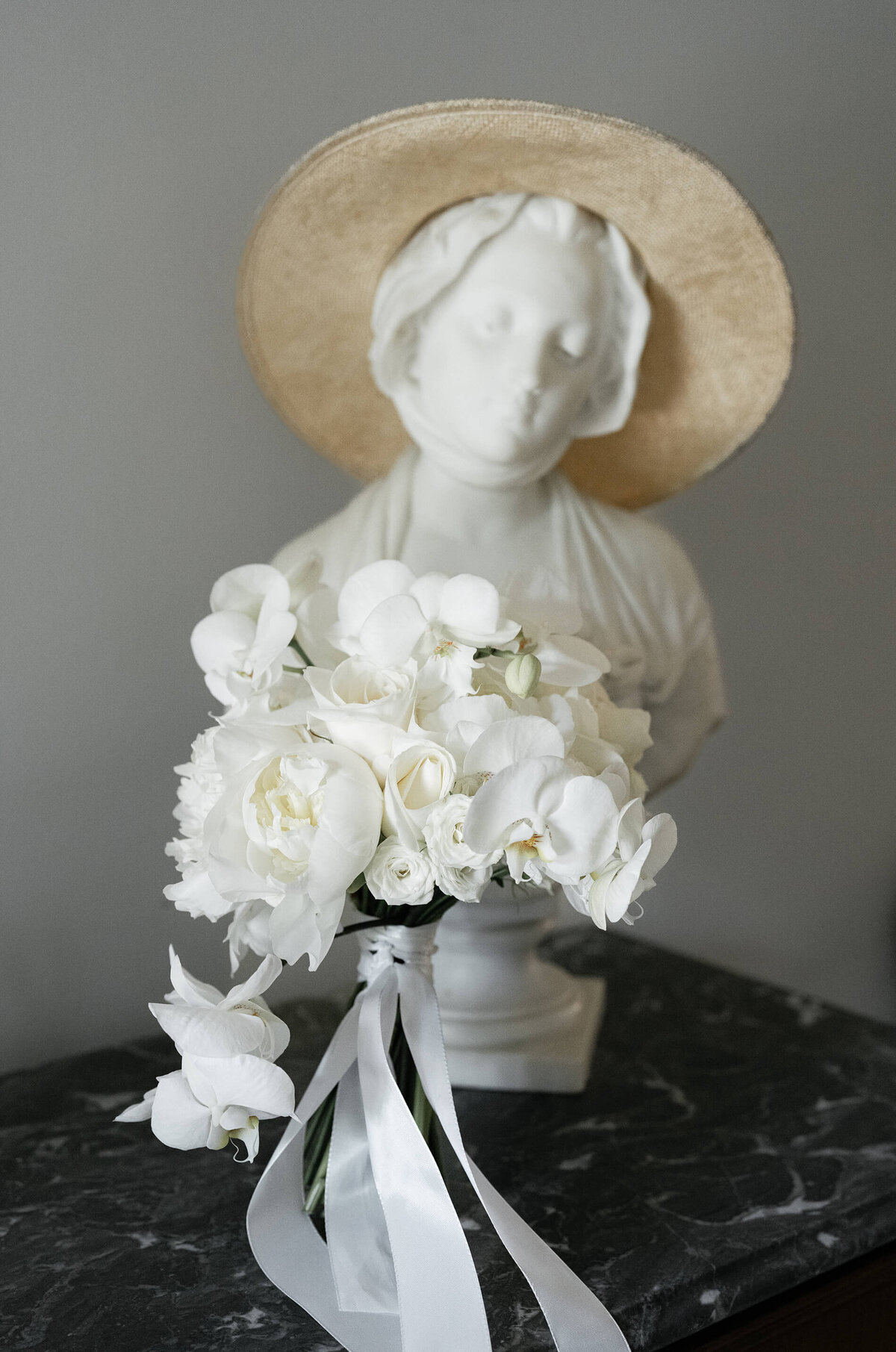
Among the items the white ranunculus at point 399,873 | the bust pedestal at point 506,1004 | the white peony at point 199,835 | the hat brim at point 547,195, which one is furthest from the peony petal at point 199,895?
the hat brim at point 547,195

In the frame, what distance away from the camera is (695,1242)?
2.88ft

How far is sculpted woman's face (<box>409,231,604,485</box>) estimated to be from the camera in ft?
3.46

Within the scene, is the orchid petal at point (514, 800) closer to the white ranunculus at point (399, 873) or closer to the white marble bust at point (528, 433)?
the white ranunculus at point (399, 873)

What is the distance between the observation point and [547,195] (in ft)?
3.58

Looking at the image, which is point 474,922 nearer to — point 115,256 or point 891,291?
point 115,256

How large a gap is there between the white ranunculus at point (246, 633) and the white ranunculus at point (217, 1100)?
0.76 ft

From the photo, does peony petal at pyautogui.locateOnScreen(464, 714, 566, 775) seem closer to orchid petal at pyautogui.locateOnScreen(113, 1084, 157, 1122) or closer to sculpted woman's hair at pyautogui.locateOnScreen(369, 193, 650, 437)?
orchid petal at pyautogui.locateOnScreen(113, 1084, 157, 1122)

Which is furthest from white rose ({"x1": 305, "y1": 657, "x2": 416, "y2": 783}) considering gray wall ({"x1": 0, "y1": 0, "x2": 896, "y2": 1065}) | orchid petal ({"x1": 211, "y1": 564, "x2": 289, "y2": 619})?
gray wall ({"x1": 0, "y1": 0, "x2": 896, "y2": 1065})

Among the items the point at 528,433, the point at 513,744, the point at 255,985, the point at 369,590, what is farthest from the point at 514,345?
the point at 255,985

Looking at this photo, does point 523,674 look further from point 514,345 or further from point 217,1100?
point 514,345

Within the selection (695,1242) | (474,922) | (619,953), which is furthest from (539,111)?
(619,953)

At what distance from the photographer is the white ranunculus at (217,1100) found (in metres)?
0.69

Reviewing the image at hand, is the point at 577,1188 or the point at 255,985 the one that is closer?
the point at 255,985

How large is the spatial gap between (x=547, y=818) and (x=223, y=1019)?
226mm
